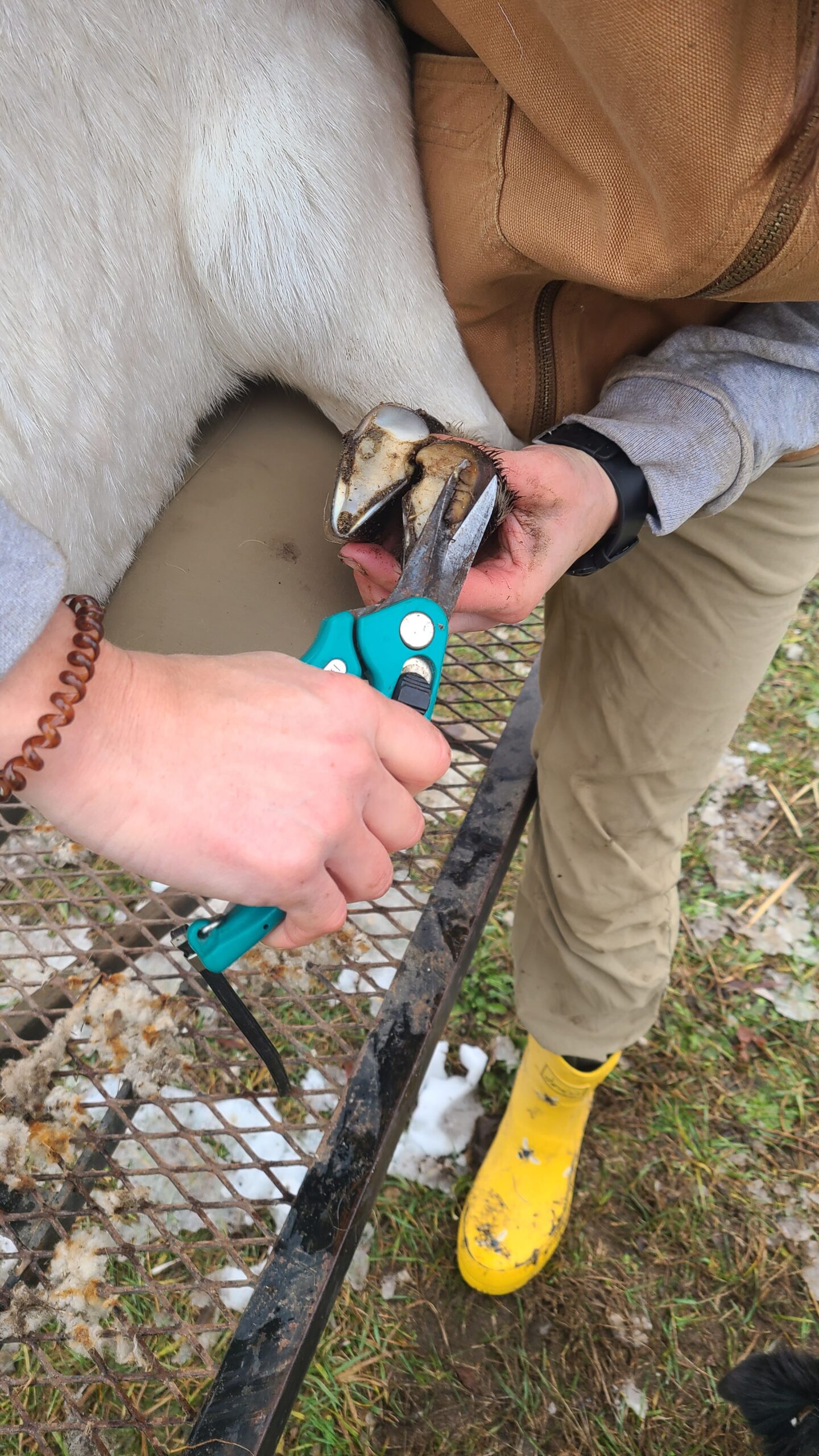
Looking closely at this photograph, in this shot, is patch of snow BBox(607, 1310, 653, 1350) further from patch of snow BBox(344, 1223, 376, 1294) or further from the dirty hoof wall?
the dirty hoof wall

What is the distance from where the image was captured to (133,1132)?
950mm

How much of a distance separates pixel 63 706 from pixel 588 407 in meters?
0.71

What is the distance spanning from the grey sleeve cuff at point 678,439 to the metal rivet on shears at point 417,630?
30cm

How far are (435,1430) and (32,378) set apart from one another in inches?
60.2

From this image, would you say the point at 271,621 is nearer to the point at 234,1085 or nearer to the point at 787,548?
the point at 787,548

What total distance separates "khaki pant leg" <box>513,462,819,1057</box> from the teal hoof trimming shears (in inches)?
16.9

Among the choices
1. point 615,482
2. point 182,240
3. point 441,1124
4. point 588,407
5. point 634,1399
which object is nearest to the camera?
point 182,240

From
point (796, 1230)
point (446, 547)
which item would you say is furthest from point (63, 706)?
point (796, 1230)

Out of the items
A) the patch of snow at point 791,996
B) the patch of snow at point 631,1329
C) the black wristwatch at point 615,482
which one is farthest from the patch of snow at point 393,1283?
the black wristwatch at point 615,482

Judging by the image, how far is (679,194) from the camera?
2.19ft

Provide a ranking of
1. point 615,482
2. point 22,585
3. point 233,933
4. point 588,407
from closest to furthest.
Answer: point 22,585
point 233,933
point 615,482
point 588,407

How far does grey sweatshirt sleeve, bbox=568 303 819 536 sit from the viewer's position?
0.87m

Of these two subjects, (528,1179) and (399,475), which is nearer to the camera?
(399,475)

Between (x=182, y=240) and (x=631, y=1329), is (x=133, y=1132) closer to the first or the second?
(x=182, y=240)
